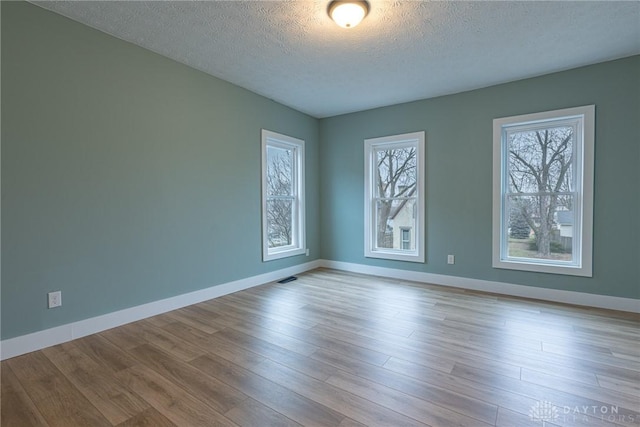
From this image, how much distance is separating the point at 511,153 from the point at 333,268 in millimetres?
3015

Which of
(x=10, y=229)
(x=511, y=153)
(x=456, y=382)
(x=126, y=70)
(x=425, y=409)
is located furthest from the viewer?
(x=511, y=153)

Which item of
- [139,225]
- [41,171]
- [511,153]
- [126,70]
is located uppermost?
[126,70]

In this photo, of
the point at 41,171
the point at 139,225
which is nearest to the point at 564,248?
the point at 139,225

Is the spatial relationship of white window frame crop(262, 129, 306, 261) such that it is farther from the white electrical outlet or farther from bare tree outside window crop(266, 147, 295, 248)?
the white electrical outlet

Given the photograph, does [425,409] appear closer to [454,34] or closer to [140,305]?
[140,305]

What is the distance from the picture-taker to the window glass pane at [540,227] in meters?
3.31

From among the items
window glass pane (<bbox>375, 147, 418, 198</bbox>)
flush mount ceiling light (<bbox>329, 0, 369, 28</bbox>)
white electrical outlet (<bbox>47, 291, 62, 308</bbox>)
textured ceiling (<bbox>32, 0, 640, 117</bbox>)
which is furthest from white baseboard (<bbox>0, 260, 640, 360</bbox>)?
flush mount ceiling light (<bbox>329, 0, 369, 28</bbox>)

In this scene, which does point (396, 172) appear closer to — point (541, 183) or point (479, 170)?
point (479, 170)

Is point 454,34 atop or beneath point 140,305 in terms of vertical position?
atop

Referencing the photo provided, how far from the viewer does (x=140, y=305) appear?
279 centimetres

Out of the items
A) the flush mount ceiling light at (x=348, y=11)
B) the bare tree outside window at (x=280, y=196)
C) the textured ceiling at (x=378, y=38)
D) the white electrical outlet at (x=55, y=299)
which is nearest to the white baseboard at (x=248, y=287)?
the white electrical outlet at (x=55, y=299)

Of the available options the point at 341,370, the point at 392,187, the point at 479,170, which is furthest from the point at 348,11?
the point at 392,187

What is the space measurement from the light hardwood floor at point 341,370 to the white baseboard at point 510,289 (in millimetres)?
187

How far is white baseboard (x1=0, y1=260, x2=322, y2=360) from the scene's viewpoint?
6.95ft
